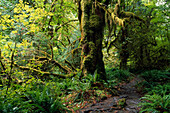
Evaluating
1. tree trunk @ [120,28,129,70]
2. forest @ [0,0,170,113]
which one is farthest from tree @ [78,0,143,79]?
tree trunk @ [120,28,129,70]

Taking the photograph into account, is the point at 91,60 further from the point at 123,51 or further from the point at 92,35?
the point at 123,51

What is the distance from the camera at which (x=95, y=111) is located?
357cm

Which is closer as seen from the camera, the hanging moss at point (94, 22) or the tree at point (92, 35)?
the tree at point (92, 35)

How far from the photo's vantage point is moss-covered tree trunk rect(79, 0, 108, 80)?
5.61 metres

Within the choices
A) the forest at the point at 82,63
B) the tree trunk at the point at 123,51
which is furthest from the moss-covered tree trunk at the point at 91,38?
the tree trunk at the point at 123,51

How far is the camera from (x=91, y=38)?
227 inches

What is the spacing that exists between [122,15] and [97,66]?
4566 millimetres

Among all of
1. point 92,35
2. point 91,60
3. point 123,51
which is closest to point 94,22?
point 92,35

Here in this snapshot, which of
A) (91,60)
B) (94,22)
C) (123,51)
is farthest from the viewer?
(123,51)

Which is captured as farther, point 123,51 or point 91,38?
point 123,51

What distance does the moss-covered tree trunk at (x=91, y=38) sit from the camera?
18.4 feet

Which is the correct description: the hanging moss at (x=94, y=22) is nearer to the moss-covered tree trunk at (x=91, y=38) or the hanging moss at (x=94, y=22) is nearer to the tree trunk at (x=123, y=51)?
the moss-covered tree trunk at (x=91, y=38)

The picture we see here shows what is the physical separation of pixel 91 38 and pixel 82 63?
4.56 feet

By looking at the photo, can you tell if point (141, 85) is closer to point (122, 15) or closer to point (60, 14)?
point (122, 15)
